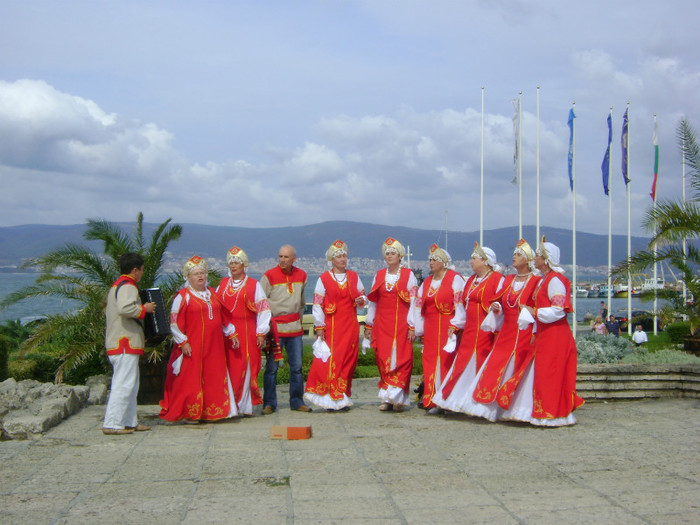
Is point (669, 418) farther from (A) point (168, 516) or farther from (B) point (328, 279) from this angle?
(A) point (168, 516)

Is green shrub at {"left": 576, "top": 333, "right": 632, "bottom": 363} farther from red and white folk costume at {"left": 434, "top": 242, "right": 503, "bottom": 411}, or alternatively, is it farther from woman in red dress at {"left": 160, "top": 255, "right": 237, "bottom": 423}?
woman in red dress at {"left": 160, "top": 255, "right": 237, "bottom": 423}

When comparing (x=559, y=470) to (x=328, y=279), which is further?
(x=328, y=279)

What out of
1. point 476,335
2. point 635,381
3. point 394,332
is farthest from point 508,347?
point 635,381

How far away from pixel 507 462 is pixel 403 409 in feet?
10.3

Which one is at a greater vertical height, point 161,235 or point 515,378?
point 161,235

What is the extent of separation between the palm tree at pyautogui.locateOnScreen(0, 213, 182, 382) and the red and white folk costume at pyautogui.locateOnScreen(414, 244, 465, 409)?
4.48 m

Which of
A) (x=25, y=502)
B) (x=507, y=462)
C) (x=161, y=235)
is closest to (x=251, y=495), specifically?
(x=25, y=502)

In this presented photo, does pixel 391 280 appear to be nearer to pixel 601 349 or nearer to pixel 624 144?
pixel 601 349

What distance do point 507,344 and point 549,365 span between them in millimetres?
573

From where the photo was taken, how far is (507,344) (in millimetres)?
8578

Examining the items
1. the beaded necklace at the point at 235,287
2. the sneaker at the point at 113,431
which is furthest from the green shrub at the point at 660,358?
the sneaker at the point at 113,431

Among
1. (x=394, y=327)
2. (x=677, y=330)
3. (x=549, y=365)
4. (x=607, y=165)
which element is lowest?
(x=677, y=330)

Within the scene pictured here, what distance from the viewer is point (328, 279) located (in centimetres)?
955

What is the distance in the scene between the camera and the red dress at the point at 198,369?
8.55 metres
